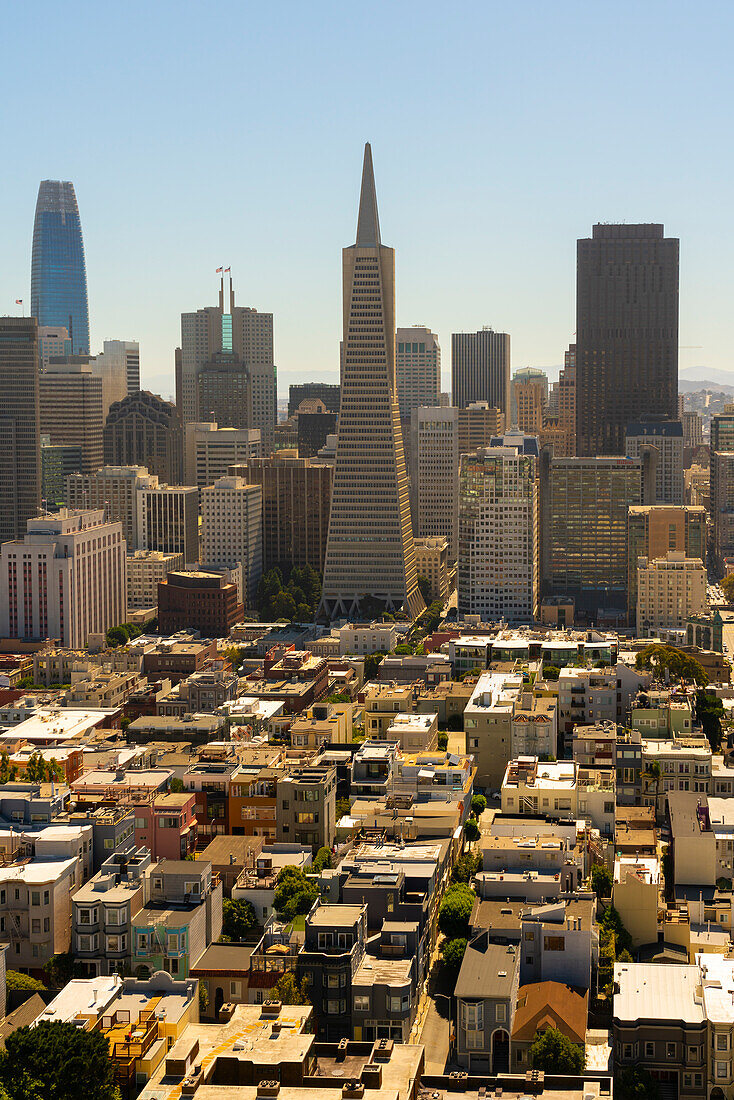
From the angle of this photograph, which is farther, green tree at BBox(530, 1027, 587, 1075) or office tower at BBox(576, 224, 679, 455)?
office tower at BBox(576, 224, 679, 455)

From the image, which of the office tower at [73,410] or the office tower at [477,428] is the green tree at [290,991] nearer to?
the office tower at [73,410]

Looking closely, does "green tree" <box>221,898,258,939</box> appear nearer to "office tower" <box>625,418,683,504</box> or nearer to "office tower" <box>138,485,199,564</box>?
"office tower" <box>138,485,199,564</box>

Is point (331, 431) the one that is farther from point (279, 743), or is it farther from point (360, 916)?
point (360, 916)

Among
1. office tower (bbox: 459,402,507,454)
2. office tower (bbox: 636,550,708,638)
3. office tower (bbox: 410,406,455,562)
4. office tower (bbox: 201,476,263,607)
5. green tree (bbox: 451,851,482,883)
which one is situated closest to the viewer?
green tree (bbox: 451,851,482,883)

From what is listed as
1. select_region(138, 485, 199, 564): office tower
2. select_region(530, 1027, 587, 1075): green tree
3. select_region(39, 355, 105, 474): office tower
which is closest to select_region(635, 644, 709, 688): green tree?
select_region(530, 1027, 587, 1075): green tree

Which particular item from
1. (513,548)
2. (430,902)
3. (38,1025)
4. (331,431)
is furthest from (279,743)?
(331,431)

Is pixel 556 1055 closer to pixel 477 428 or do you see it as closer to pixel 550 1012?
pixel 550 1012

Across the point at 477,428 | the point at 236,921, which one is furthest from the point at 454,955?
the point at 477,428
